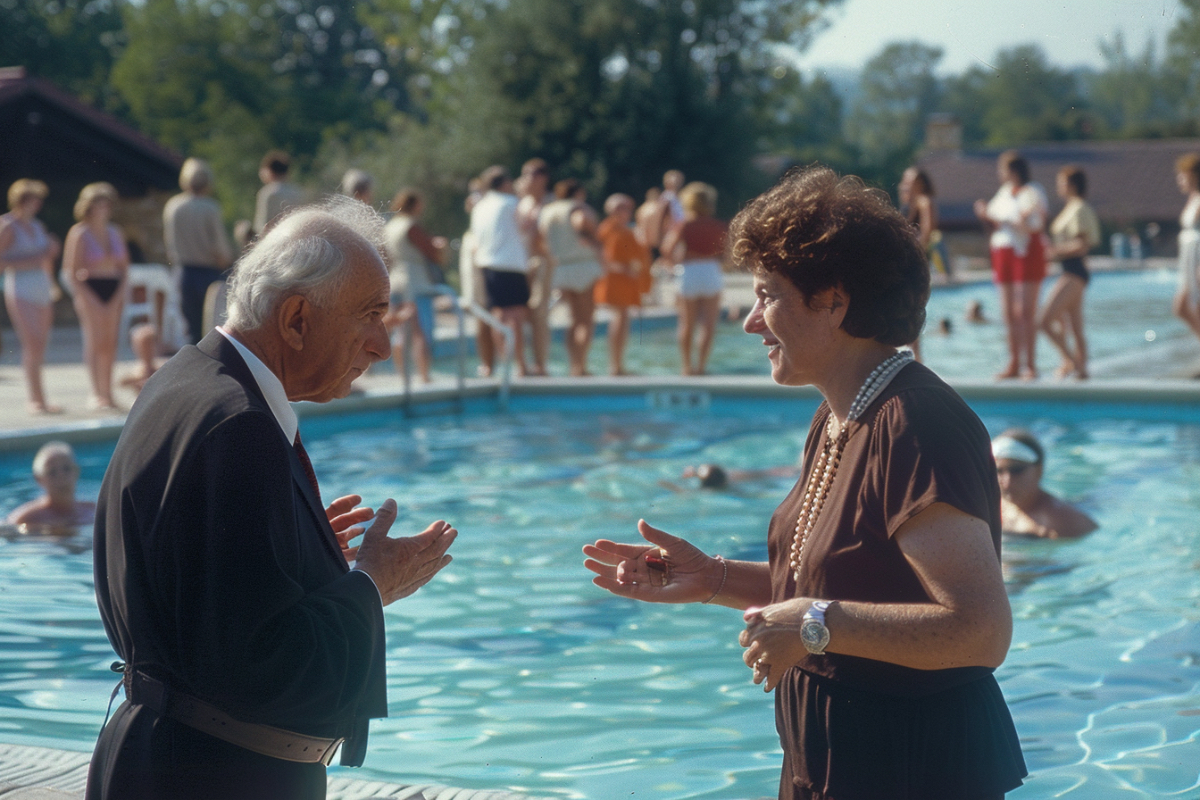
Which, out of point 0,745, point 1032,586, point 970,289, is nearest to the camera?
point 0,745

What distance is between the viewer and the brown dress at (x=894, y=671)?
1958 millimetres

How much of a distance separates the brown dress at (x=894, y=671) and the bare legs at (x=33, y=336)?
847 centimetres

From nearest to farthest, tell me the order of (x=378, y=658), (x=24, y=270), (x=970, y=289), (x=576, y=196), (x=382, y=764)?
(x=378, y=658) → (x=382, y=764) → (x=24, y=270) → (x=576, y=196) → (x=970, y=289)

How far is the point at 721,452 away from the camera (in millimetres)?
9570

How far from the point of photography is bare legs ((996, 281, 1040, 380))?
428 inches

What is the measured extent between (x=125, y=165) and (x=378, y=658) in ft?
61.2

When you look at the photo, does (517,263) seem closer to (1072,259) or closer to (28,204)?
(28,204)

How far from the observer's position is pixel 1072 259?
10.9 metres

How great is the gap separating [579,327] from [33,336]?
491cm

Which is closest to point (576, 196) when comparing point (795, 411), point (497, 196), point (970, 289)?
point (497, 196)

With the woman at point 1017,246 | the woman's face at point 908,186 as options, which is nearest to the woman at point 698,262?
the woman's face at point 908,186

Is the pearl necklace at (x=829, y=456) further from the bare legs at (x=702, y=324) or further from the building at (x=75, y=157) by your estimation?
the building at (x=75, y=157)

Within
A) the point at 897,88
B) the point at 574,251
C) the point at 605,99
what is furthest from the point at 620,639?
the point at 897,88

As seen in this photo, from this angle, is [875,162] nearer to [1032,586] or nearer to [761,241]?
[1032,586]
